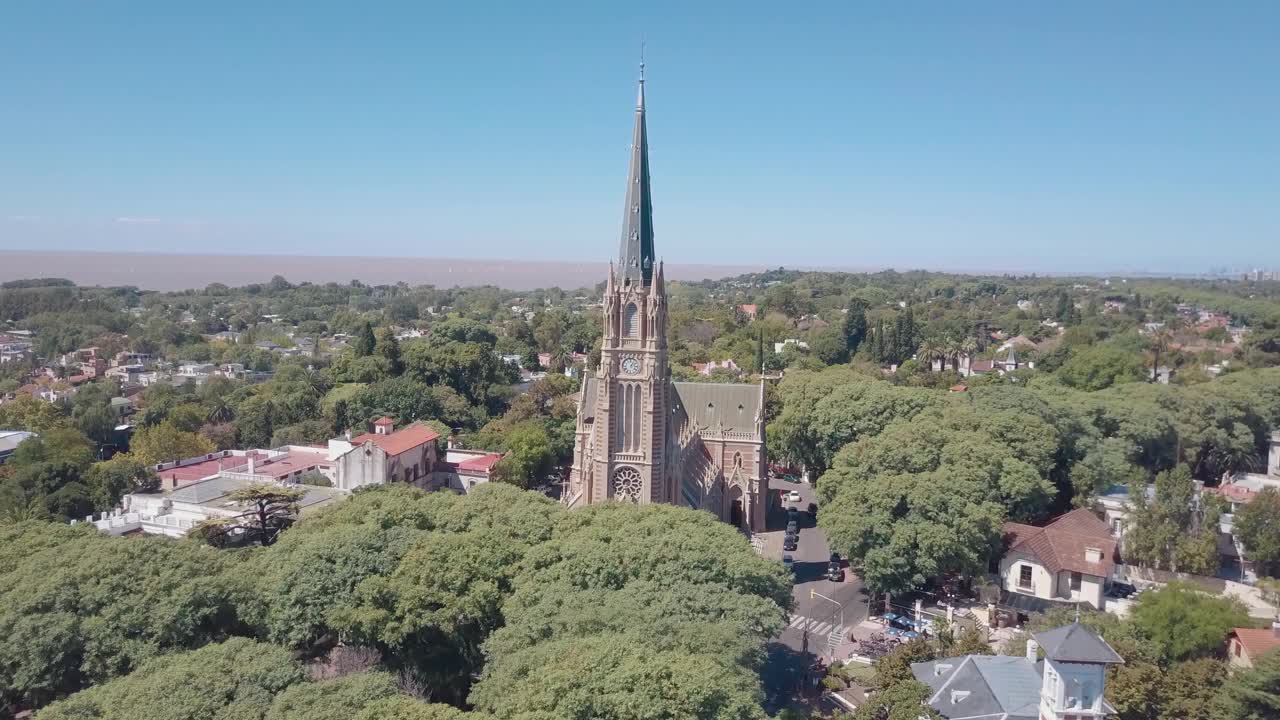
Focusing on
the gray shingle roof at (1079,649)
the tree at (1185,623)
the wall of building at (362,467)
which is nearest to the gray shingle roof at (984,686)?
the gray shingle roof at (1079,649)

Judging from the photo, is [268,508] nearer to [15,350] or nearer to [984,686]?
[984,686]

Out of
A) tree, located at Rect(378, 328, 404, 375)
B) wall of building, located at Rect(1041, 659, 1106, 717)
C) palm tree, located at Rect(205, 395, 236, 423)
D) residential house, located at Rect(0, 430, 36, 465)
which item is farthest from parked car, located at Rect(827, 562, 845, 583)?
palm tree, located at Rect(205, 395, 236, 423)

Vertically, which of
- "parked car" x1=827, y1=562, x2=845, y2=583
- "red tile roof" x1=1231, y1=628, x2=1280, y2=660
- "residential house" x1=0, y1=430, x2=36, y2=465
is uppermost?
"residential house" x1=0, y1=430, x2=36, y2=465

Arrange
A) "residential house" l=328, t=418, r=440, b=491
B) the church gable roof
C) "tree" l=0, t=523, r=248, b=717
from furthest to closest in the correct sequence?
"residential house" l=328, t=418, r=440, b=491 → the church gable roof → "tree" l=0, t=523, r=248, b=717

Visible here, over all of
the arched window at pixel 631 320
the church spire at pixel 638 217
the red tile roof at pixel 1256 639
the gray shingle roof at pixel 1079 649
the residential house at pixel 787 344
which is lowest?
the red tile roof at pixel 1256 639

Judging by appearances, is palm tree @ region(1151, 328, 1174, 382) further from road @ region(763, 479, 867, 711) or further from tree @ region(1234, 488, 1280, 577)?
road @ region(763, 479, 867, 711)

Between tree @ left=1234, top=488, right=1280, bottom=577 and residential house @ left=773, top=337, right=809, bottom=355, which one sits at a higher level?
residential house @ left=773, top=337, right=809, bottom=355

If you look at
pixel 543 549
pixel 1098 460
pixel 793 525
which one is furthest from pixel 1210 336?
pixel 543 549

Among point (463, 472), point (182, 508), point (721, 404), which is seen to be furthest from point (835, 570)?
point (182, 508)

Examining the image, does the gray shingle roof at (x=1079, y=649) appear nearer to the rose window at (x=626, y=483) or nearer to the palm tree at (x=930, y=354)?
the rose window at (x=626, y=483)
